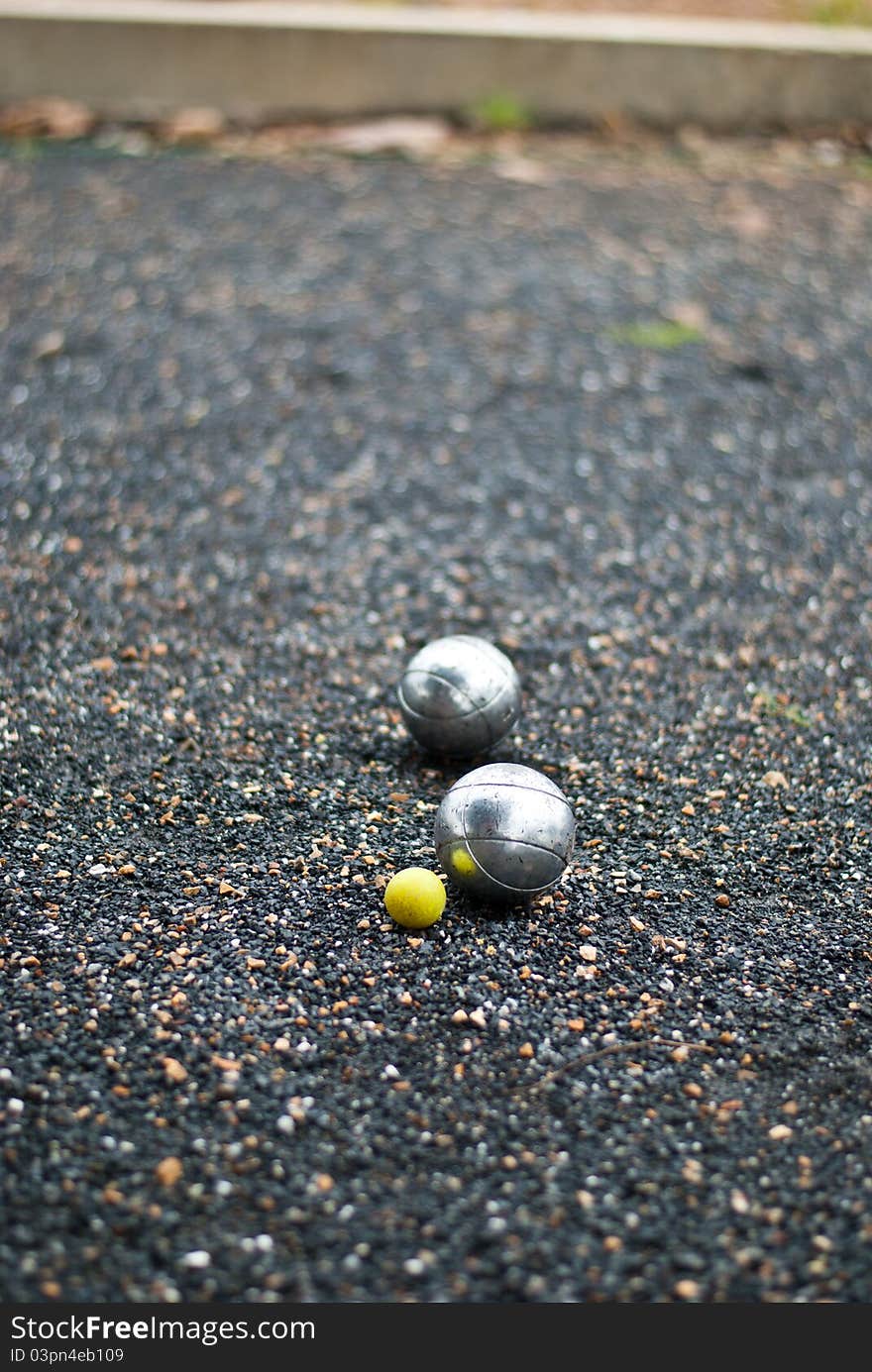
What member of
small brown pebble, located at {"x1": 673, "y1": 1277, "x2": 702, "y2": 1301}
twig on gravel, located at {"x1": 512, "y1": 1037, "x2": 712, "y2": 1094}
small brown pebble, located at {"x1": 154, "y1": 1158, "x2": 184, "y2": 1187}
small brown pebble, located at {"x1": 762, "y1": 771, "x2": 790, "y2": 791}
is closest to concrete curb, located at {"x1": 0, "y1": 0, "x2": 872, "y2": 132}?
small brown pebble, located at {"x1": 762, "y1": 771, "x2": 790, "y2": 791}

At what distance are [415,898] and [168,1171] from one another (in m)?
0.78

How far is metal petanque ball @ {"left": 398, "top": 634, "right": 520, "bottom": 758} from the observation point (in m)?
3.24

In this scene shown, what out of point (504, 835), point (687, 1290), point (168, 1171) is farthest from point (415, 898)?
point (687, 1290)

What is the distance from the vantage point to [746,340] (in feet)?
18.1

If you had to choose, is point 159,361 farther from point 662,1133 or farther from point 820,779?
point 662,1133

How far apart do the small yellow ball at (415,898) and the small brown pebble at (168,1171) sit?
73cm

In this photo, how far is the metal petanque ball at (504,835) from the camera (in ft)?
9.16

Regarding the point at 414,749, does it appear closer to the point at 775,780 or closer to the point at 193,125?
the point at 775,780

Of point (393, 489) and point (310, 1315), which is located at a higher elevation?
point (393, 489)

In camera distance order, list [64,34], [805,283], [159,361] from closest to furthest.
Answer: [159,361], [805,283], [64,34]

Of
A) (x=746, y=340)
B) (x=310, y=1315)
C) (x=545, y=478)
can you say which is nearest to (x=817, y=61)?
(x=746, y=340)

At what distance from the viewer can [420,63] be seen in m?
7.12

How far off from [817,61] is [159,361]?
14.0 ft

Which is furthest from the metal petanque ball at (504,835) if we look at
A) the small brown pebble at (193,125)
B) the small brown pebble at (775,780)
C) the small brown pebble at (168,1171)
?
the small brown pebble at (193,125)
